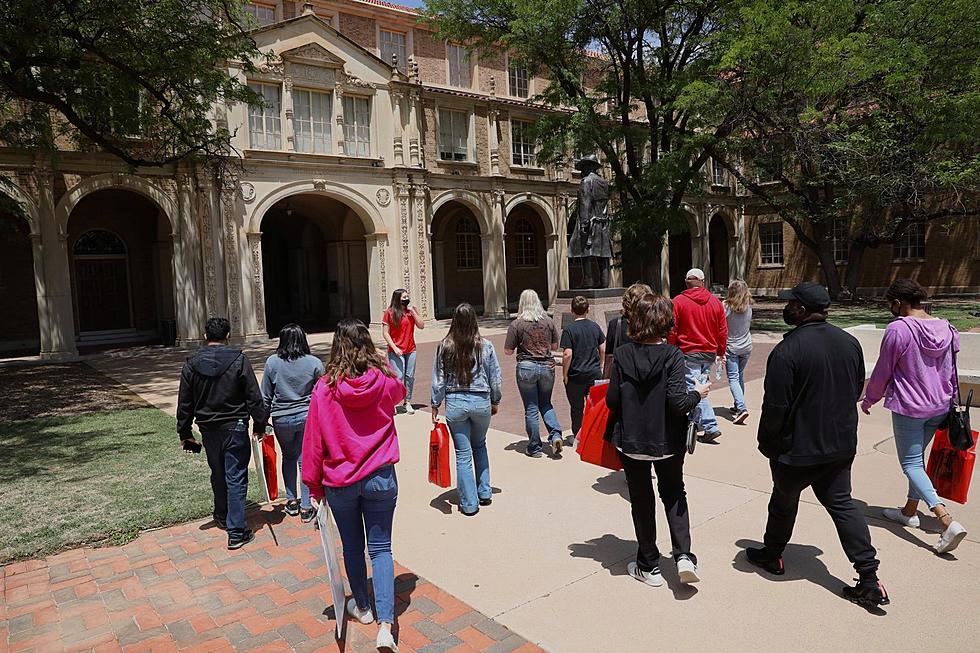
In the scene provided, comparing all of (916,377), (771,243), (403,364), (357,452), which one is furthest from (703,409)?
(771,243)

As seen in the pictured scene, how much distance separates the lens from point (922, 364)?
4.58 metres

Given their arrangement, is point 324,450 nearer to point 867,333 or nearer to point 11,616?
point 11,616

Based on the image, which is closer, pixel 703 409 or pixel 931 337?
pixel 931 337

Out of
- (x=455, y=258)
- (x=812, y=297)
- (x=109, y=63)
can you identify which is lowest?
(x=812, y=297)

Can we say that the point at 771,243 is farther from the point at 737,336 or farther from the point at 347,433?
the point at 347,433

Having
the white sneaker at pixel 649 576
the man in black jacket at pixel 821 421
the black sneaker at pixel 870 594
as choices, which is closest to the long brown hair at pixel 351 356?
the white sneaker at pixel 649 576

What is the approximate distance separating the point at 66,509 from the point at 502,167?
21.7 metres

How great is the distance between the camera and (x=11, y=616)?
4152mm

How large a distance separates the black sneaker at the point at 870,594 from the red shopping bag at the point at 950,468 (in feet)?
3.87

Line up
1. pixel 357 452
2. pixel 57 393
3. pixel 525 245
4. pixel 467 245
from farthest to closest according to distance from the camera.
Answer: pixel 525 245
pixel 467 245
pixel 57 393
pixel 357 452

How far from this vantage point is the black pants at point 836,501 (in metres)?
3.76

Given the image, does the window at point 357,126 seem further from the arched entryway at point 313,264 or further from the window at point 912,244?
the window at point 912,244

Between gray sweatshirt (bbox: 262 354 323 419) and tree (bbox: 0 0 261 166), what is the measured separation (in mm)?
9338

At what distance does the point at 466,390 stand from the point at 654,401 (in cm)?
186
